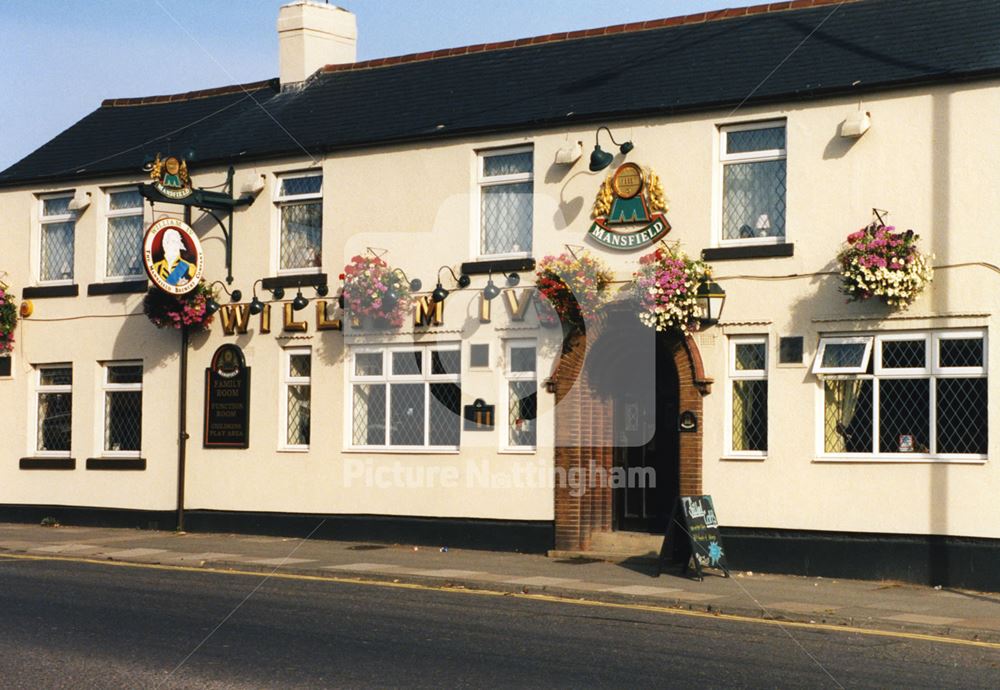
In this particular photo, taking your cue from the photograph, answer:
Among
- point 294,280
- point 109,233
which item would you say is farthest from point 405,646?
point 109,233

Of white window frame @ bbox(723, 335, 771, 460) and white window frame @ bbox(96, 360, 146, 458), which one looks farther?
white window frame @ bbox(96, 360, 146, 458)

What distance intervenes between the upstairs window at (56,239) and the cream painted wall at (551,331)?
252mm

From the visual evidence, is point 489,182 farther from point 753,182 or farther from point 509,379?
point 753,182

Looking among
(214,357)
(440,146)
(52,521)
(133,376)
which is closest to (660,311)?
(440,146)

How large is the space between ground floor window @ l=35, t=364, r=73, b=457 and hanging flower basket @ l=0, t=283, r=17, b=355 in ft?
2.28

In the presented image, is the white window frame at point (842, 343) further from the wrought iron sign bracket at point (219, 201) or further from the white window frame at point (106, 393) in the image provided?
the white window frame at point (106, 393)

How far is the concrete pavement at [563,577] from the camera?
44.0 feet

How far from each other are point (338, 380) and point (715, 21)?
7.81 metres

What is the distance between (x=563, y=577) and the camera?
16219 millimetres

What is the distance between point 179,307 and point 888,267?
1136 centimetres

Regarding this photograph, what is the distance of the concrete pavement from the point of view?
13.4 metres

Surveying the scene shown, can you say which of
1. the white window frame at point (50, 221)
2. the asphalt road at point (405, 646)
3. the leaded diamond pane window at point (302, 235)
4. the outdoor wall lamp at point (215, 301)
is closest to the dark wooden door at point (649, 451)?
the asphalt road at point (405, 646)

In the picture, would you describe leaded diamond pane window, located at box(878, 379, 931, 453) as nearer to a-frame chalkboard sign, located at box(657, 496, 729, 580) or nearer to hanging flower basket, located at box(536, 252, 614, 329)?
a-frame chalkboard sign, located at box(657, 496, 729, 580)

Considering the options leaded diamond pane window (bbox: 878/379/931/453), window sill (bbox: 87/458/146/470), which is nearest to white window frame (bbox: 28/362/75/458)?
window sill (bbox: 87/458/146/470)
